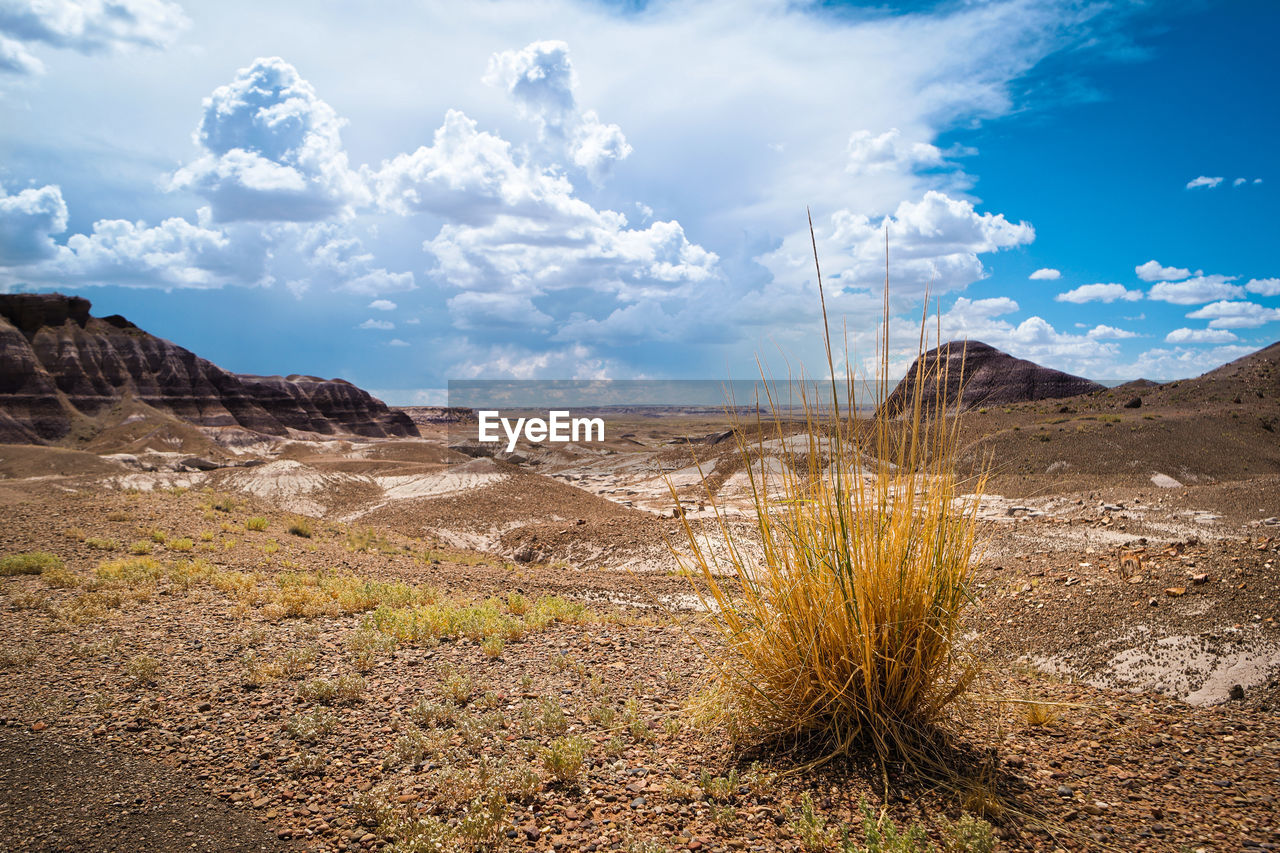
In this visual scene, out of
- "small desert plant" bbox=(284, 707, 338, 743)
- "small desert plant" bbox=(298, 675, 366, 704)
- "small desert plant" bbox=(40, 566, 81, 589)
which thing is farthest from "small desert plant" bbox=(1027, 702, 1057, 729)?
"small desert plant" bbox=(40, 566, 81, 589)

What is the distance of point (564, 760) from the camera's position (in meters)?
3.58

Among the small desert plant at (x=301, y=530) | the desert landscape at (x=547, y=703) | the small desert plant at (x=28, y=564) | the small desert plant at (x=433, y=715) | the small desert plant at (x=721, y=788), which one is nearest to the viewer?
the desert landscape at (x=547, y=703)

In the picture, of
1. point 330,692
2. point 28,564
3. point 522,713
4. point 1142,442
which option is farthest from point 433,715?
point 1142,442

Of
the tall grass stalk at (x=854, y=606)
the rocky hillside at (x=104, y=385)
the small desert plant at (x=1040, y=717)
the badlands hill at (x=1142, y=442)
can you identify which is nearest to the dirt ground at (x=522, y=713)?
the small desert plant at (x=1040, y=717)

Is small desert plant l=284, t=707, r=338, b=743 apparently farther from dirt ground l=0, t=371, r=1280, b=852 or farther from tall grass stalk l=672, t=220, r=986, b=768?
tall grass stalk l=672, t=220, r=986, b=768

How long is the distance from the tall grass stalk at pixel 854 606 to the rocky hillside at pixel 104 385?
7287 cm

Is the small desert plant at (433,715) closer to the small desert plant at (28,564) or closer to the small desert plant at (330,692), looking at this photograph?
the small desert plant at (330,692)

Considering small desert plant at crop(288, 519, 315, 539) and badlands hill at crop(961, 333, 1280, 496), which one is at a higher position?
badlands hill at crop(961, 333, 1280, 496)

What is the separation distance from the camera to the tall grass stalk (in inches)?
137

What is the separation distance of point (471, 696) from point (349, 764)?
3.73ft

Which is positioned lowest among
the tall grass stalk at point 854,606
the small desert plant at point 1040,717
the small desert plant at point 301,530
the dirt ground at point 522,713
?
the small desert plant at point 301,530

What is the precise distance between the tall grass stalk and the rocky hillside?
7287cm

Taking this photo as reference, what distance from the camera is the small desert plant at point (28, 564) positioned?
8.29 m

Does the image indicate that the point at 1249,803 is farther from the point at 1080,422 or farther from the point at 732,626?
the point at 1080,422
